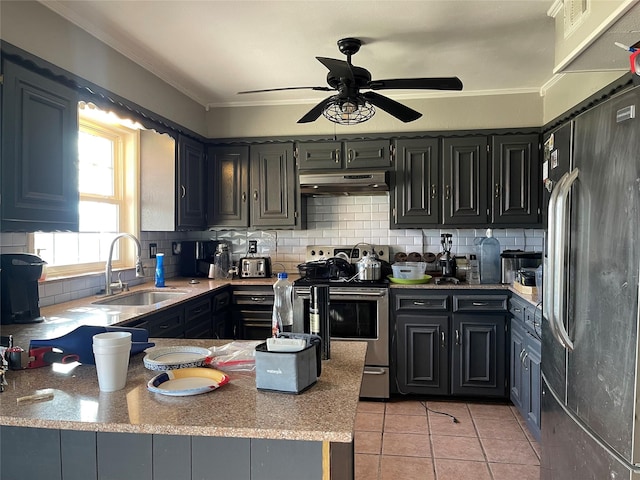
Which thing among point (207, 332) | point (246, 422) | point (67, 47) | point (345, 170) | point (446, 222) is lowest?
point (207, 332)

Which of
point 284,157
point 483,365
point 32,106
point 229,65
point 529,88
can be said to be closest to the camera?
point 32,106

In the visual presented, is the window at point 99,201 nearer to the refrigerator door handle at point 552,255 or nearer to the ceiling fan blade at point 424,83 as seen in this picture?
the ceiling fan blade at point 424,83

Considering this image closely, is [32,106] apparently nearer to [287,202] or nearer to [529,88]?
[287,202]

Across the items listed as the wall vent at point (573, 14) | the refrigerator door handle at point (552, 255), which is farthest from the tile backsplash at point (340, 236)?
the refrigerator door handle at point (552, 255)

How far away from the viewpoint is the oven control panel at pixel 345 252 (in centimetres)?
420

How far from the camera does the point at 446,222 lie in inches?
152

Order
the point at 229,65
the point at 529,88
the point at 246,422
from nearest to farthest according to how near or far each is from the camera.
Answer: the point at 246,422 < the point at 229,65 < the point at 529,88

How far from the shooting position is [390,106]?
2734 mm

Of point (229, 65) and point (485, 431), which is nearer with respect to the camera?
point (485, 431)

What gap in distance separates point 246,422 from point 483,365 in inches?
115

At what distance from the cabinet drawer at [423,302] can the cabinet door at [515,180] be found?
85 cm

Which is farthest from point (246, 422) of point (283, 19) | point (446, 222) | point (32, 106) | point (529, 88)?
point (529, 88)

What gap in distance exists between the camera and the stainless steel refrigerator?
4.28ft

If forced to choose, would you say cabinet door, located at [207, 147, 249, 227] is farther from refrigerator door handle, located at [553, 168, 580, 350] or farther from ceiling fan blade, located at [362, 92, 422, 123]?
refrigerator door handle, located at [553, 168, 580, 350]
